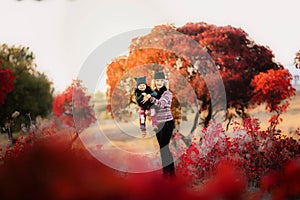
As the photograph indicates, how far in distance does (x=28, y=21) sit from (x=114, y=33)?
0.91 meters

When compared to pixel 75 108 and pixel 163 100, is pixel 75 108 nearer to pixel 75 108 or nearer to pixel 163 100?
pixel 75 108

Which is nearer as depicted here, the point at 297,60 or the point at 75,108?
the point at 297,60

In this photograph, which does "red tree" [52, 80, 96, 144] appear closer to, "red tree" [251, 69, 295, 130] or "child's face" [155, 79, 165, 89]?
"child's face" [155, 79, 165, 89]

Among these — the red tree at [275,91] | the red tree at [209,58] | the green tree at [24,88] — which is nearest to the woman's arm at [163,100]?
the red tree at [209,58]

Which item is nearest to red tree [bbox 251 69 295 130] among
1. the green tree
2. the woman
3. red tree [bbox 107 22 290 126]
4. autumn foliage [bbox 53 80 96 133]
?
red tree [bbox 107 22 290 126]

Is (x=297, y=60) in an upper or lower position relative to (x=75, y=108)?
upper

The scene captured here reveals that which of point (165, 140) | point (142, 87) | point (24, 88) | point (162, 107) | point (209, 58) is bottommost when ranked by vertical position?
point (165, 140)

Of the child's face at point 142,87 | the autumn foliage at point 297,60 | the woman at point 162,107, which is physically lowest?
the woman at point 162,107

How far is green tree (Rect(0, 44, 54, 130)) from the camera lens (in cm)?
405

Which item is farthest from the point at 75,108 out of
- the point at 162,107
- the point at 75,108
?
the point at 162,107

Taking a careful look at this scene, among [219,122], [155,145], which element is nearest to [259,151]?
[219,122]

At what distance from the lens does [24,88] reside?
418cm

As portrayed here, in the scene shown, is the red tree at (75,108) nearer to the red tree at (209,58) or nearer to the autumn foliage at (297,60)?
the red tree at (209,58)

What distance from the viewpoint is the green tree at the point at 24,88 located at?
4051 mm
